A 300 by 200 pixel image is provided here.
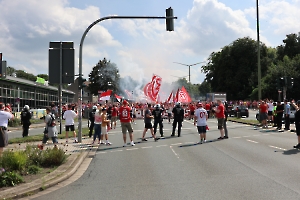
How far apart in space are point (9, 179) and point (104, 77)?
88365 millimetres

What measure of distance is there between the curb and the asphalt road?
0.33m

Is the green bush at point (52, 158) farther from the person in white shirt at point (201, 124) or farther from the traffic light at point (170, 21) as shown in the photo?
the traffic light at point (170, 21)

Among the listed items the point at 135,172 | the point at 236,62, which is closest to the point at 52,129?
the point at 135,172

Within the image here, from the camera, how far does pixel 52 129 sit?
47.8 ft

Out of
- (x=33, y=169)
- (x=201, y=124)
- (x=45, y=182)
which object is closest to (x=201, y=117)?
(x=201, y=124)

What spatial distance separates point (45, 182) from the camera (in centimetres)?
902

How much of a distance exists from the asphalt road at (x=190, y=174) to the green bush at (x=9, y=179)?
2.91ft

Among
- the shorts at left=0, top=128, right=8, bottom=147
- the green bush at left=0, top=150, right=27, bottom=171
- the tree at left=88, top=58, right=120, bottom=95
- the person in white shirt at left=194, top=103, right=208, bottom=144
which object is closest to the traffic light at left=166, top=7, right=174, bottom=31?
the person in white shirt at left=194, top=103, right=208, bottom=144

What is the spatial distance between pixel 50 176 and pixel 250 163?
5381mm

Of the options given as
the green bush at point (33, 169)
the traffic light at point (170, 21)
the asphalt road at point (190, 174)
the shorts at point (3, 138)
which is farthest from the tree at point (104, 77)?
the green bush at point (33, 169)

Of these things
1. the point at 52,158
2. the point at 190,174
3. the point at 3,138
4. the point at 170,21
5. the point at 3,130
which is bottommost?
the point at 190,174

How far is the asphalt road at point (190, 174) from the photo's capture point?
8.05 m

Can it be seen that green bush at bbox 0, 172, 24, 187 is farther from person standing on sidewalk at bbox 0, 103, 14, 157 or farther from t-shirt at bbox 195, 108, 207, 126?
t-shirt at bbox 195, 108, 207, 126

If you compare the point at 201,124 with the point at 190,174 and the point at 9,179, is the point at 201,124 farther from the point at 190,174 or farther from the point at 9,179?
the point at 9,179
